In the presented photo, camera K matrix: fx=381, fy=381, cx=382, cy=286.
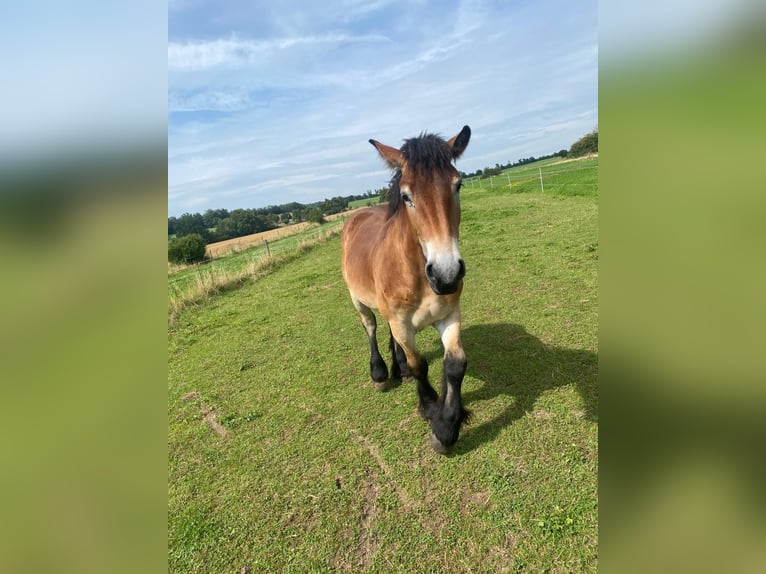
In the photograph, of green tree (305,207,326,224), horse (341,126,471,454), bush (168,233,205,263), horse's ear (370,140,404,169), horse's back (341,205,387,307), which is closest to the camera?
bush (168,233,205,263)

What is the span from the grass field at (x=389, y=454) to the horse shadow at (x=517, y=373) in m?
0.02

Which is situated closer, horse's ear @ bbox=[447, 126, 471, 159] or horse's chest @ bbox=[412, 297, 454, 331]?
horse's ear @ bbox=[447, 126, 471, 159]

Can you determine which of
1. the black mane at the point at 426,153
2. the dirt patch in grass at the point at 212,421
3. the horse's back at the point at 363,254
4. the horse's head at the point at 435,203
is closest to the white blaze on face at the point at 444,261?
the horse's head at the point at 435,203

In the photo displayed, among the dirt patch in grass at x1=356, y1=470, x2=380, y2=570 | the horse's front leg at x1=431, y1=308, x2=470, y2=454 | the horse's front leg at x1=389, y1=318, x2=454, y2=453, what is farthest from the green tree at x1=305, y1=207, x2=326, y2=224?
the dirt patch in grass at x1=356, y1=470, x2=380, y2=570

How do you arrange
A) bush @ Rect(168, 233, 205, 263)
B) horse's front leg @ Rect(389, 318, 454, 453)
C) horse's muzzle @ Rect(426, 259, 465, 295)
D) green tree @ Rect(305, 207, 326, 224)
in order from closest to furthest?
bush @ Rect(168, 233, 205, 263), horse's muzzle @ Rect(426, 259, 465, 295), horse's front leg @ Rect(389, 318, 454, 453), green tree @ Rect(305, 207, 326, 224)

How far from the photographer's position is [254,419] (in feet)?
14.5

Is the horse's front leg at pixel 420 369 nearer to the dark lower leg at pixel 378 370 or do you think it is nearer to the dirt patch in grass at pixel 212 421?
the dark lower leg at pixel 378 370

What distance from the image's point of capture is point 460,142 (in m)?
2.98

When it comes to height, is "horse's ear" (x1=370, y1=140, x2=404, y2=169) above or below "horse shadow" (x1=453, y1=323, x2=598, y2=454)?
above

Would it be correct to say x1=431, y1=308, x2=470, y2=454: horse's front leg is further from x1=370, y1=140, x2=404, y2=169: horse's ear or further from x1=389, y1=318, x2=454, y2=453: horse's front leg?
x1=370, y1=140, x2=404, y2=169: horse's ear

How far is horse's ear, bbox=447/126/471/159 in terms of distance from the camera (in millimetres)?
2948

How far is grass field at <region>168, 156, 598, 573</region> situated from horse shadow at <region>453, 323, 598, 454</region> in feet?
0.07
